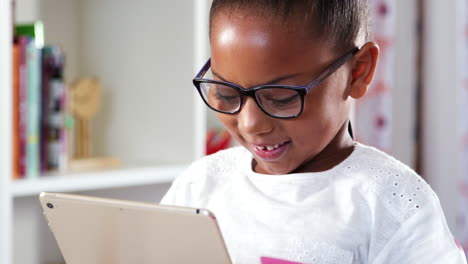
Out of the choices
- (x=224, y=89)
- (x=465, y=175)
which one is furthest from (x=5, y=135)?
(x=465, y=175)

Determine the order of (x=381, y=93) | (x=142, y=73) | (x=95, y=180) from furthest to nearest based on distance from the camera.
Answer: (x=381, y=93)
(x=142, y=73)
(x=95, y=180)

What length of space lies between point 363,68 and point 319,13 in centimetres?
10

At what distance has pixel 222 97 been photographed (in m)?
0.82

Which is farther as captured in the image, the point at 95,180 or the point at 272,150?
the point at 95,180

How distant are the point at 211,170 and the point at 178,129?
73 centimetres

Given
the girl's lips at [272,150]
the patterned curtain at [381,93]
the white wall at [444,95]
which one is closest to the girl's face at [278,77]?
the girl's lips at [272,150]

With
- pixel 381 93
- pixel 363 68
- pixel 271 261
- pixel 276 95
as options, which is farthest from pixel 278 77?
pixel 381 93

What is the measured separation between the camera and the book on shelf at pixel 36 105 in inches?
54.4

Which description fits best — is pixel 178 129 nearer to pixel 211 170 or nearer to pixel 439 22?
pixel 211 170

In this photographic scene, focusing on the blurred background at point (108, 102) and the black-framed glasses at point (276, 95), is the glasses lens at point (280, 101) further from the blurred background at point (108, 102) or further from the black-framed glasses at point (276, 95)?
the blurred background at point (108, 102)

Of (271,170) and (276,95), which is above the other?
(276,95)

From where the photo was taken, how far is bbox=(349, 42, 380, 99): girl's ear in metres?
0.84

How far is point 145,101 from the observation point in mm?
1735

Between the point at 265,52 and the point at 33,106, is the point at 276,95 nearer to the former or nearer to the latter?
the point at 265,52
